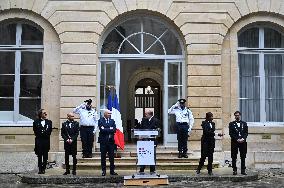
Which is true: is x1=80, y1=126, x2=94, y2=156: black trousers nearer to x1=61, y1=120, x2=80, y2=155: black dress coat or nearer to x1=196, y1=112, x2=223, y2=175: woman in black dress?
x1=61, y1=120, x2=80, y2=155: black dress coat

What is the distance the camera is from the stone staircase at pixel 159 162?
13.2 m

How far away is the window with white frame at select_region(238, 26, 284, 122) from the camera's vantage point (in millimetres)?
15344

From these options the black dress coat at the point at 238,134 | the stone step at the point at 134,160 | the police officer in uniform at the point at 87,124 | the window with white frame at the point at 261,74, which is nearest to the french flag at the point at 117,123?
the stone step at the point at 134,160

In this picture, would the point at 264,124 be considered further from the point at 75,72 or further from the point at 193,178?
the point at 75,72

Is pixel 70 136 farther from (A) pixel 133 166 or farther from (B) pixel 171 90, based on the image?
(B) pixel 171 90

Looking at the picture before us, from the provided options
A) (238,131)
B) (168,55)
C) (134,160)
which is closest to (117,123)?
(134,160)

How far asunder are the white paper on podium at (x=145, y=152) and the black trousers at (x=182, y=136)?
2599mm

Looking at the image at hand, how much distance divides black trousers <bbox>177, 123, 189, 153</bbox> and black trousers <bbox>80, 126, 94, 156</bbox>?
272 centimetres

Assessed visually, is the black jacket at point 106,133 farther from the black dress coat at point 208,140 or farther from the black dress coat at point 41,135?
the black dress coat at point 208,140

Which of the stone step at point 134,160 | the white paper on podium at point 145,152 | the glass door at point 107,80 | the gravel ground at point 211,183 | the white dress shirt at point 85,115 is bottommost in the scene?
the gravel ground at point 211,183

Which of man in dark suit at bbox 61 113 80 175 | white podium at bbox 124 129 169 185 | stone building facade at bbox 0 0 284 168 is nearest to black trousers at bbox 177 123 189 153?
stone building facade at bbox 0 0 284 168

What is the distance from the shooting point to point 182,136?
1387 centimetres

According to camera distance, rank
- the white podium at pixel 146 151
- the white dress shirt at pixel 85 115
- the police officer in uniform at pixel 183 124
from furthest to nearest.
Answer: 1. the police officer in uniform at pixel 183 124
2. the white dress shirt at pixel 85 115
3. the white podium at pixel 146 151

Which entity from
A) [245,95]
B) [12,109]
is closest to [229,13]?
[245,95]
